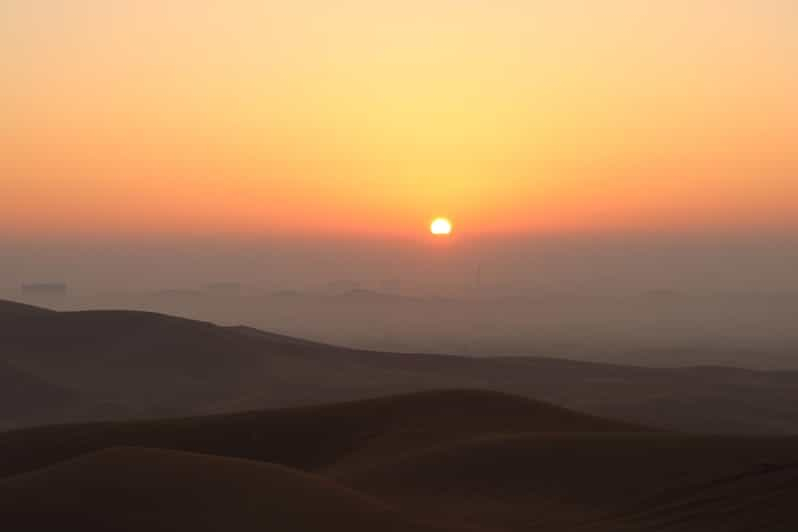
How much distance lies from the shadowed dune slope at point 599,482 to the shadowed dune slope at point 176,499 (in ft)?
5.66

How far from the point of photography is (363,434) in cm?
2250

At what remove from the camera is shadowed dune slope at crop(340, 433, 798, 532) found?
523 inches

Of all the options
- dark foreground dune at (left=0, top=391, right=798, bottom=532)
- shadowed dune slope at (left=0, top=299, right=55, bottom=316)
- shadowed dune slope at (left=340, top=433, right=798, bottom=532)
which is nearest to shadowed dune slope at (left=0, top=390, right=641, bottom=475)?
dark foreground dune at (left=0, top=391, right=798, bottom=532)

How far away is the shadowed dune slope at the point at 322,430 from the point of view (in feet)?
70.8

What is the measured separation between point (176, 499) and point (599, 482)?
21.4 ft

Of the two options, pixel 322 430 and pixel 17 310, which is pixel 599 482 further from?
pixel 17 310

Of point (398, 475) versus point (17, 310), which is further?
point (17, 310)

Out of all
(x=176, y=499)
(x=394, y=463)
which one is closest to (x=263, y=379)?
(x=394, y=463)

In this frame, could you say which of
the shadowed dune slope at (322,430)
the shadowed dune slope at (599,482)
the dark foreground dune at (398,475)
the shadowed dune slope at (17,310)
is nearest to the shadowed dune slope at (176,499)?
the dark foreground dune at (398,475)

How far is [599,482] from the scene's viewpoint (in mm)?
16109

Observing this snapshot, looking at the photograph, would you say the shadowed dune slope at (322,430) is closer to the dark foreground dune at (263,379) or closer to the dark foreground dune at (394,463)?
the dark foreground dune at (394,463)

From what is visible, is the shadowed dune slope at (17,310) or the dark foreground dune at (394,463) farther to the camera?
the shadowed dune slope at (17,310)

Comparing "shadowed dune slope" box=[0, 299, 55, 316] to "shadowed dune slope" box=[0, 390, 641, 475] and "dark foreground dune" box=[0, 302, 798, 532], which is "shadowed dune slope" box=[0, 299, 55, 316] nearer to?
"dark foreground dune" box=[0, 302, 798, 532]

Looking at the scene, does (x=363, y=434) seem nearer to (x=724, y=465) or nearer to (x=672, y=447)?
(x=672, y=447)
